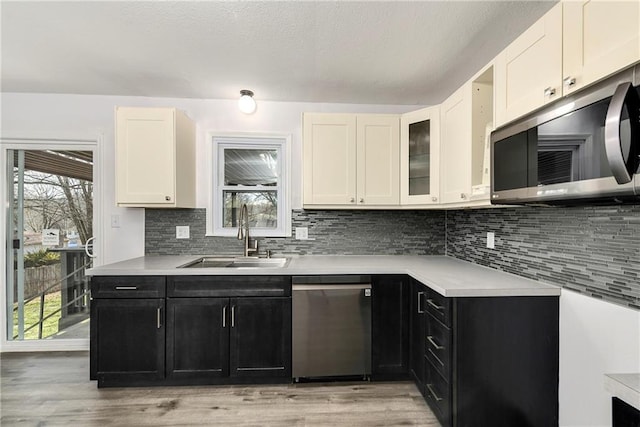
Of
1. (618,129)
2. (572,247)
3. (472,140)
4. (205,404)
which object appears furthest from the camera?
(205,404)

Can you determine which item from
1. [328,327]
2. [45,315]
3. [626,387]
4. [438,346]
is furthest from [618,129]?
[45,315]

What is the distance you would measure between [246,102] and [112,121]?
128 cm

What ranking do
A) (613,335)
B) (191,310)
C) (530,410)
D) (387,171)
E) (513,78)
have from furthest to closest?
(387,171) → (191,310) → (530,410) → (513,78) → (613,335)

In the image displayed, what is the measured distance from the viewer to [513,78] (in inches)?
58.1

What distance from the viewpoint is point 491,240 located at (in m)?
2.19

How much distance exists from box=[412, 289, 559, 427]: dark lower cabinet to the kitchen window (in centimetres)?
171

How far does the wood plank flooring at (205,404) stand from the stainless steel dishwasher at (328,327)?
169 mm

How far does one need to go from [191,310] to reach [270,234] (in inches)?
38.0

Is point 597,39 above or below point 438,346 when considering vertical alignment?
above

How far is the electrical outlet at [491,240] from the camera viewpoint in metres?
2.17

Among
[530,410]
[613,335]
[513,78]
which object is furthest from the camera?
[530,410]

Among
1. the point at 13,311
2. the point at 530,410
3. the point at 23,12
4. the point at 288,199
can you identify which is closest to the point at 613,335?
the point at 530,410

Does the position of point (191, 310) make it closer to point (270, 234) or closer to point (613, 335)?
point (270, 234)

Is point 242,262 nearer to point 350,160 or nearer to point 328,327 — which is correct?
point 328,327
